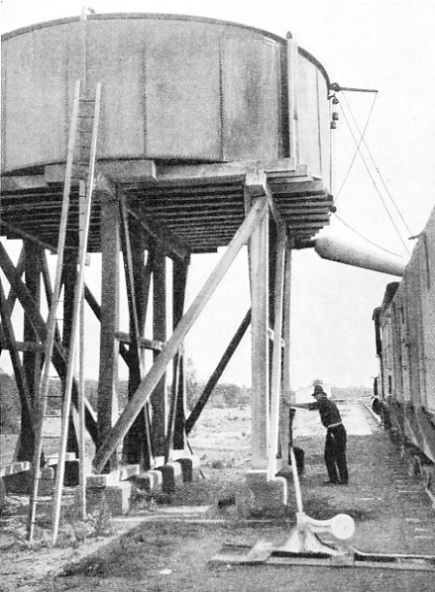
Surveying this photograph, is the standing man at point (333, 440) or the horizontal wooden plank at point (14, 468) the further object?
the standing man at point (333, 440)

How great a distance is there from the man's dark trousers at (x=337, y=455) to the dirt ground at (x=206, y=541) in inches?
11.2

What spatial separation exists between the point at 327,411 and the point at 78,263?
5.41 meters

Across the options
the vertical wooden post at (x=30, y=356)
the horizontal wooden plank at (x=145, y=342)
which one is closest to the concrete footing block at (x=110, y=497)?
the horizontal wooden plank at (x=145, y=342)

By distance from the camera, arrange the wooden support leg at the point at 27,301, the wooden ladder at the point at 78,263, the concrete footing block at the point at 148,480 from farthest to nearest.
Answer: the wooden support leg at the point at 27,301 < the concrete footing block at the point at 148,480 < the wooden ladder at the point at 78,263

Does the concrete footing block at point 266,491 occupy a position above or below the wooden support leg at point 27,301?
below

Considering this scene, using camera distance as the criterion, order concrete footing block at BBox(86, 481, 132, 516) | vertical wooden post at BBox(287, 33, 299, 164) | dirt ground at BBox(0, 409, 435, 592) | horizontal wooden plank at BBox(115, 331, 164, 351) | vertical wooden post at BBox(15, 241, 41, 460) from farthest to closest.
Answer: vertical wooden post at BBox(15, 241, 41, 460) < horizontal wooden plank at BBox(115, 331, 164, 351) < vertical wooden post at BBox(287, 33, 299, 164) < concrete footing block at BBox(86, 481, 132, 516) < dirt ground at BBox(0, 409, 435, 592)

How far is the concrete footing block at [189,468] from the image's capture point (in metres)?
12.1

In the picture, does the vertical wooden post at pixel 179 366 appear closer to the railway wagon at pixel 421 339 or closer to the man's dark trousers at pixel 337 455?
the man's dark trousers at pixel 337 455

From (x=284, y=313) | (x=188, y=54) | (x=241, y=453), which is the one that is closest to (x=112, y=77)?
(x=188, y=54)

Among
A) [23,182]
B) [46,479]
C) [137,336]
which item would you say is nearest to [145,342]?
[137,336]

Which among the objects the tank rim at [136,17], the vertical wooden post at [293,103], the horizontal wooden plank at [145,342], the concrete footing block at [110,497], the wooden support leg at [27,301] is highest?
the tank rim at [136,17]

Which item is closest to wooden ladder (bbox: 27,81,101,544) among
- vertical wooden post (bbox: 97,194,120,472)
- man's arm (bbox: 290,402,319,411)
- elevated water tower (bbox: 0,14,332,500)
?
elevated water tower (bbox: 0,14,332,500)

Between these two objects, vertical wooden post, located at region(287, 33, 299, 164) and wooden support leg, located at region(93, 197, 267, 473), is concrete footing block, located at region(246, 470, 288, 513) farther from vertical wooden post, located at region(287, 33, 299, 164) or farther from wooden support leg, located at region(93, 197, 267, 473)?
vertical wooden post, located at region(287, 33, 299, 164)

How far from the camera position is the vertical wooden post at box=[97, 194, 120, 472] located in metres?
9.12
